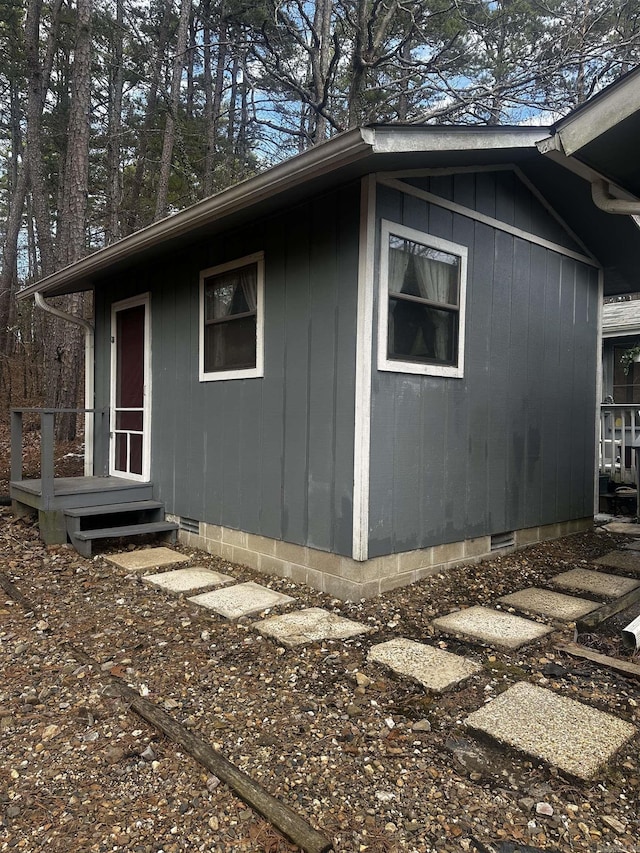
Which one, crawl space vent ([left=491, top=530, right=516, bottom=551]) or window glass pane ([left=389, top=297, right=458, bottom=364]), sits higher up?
window glass pane ([left=389, top=297, right=458, bottom=364])

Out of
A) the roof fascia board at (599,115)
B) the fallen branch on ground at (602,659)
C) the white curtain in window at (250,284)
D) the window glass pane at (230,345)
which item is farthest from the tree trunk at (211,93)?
the fallen branch on ground at (602,659)

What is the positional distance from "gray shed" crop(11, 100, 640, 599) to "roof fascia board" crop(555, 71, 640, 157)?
1.18 feet

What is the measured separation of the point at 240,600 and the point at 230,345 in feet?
6.85

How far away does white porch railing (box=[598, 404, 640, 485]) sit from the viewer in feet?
23.0

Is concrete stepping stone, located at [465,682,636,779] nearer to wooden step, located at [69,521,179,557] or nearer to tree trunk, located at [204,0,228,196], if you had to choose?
wooden step, located at [69,521,179,557]

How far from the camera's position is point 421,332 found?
397 centimetres

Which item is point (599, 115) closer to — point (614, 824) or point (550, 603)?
point (550, 603)

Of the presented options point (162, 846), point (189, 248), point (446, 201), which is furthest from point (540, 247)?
point (162, 846)

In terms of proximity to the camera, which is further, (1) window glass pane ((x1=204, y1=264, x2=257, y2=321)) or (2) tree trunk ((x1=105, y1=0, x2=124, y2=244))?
(2) tree trunk ((x1=105, y1=0, x2=124, y2=244))

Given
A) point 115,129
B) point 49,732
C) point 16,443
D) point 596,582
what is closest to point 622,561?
point 596,582

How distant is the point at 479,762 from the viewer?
6.34 feet

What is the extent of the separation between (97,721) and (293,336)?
2.66m

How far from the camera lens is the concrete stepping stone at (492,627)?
2.98m

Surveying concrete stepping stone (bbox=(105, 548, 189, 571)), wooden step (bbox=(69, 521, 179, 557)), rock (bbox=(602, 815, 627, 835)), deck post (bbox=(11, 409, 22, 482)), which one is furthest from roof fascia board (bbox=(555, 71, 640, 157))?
deck post (bbox=(11, 409, 22, 482))
